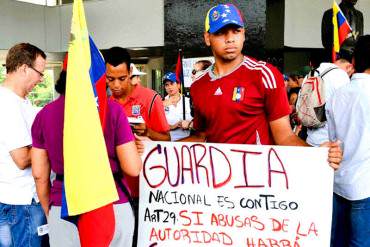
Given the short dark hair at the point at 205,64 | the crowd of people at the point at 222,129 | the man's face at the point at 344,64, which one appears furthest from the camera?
the short dark hair at the point at 205,64

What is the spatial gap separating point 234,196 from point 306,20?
924 cm

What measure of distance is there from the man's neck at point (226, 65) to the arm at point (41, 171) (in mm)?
1125

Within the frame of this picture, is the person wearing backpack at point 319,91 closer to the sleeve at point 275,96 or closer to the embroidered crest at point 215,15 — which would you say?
the sleeve at point 275,96

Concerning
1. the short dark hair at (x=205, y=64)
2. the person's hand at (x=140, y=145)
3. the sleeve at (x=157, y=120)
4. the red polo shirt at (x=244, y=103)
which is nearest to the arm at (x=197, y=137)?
the red polo shirt at (x=244, y=103)

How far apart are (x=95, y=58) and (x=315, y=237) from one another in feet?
4.96

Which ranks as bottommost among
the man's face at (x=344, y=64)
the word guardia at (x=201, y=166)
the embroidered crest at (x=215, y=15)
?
the word guardia at (x=201, y=166)

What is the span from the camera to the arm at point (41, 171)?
2.27 m

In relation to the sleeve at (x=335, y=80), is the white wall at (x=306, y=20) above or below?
above

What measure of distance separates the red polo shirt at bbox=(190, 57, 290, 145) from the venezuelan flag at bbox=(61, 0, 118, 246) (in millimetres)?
841

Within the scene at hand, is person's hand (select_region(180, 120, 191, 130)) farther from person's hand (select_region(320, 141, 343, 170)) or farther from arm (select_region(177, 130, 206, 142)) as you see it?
person's hand (select_region(320, 141, 343, 170))

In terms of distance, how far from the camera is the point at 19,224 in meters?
2.78

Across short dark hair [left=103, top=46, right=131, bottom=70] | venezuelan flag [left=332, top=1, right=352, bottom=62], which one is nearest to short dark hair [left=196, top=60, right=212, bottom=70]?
venezuelan flag [left=332, top=1, right=352, bottom=62]

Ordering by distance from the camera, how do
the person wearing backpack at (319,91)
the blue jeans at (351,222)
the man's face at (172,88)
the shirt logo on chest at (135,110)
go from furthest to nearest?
the man's face at (172,88) → the shirt logo on chest at (135,110) → the person wearing backpack at (319,91) → the blue jeans at (351,222)

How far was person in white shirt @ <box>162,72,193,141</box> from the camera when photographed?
6.25 m
